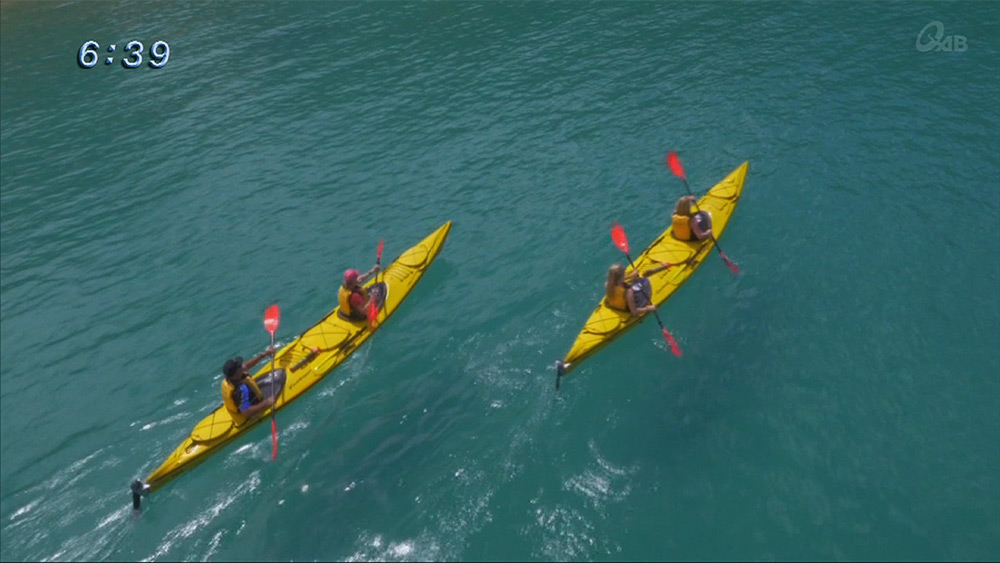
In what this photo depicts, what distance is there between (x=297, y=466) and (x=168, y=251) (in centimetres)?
1187

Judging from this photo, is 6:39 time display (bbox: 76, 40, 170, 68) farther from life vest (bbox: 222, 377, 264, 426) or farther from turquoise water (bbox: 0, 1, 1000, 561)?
life vest (bbox: 222, 377, 264, 426)

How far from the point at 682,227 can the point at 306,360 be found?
11224mm

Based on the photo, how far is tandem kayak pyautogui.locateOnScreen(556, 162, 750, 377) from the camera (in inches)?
714

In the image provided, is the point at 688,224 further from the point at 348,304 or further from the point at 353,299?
the point at 348,304

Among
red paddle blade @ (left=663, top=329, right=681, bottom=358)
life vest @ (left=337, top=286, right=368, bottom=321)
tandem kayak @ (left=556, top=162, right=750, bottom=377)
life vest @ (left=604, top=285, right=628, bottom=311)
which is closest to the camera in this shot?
red paddle blade @ (left=663, top=329, right=681, bottom=358)

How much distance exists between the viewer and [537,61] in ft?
118

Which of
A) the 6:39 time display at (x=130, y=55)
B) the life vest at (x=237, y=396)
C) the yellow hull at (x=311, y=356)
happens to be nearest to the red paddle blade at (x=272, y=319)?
the yellow hull at (x=311, y=356)

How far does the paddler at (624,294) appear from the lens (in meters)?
18.5

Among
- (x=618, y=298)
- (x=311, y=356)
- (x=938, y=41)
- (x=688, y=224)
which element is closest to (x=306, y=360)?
(x=311, y=356)

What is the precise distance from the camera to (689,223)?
2116cm

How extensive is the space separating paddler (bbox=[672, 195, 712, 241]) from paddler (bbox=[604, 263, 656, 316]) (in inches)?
112

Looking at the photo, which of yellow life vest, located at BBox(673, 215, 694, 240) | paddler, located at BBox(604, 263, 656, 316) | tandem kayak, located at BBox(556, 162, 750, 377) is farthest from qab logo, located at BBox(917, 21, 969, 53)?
paddler, located at BBox(604, 263, 656, 316)

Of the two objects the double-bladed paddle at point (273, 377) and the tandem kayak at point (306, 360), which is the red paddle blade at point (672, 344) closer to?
the tandem kayak at point (306, 360)

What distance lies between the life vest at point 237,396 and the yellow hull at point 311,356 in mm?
190
